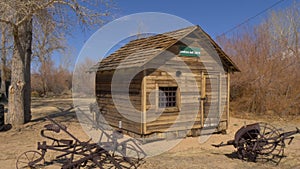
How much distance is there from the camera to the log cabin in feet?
28.8

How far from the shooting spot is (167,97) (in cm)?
929

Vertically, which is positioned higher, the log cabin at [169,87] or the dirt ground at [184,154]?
the log cabin at [169,87]

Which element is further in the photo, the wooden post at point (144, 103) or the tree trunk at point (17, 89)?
the tree trunk at point (17, 89)

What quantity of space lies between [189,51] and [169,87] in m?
1.63

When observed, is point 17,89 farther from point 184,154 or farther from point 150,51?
point 184,154

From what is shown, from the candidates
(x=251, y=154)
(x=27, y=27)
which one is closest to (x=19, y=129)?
(x=27, y=27)

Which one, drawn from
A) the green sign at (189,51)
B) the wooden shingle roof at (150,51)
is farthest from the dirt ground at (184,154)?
the green sign at (189,51)

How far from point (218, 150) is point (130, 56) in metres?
4.88

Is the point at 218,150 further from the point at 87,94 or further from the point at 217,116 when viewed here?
the point at 87,94

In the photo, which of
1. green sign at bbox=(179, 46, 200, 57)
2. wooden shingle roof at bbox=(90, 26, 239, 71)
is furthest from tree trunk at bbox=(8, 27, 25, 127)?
green sign at bbox=(179, 46, 200, 57)

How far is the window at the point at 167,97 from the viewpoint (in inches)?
360

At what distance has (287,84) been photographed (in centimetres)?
1577

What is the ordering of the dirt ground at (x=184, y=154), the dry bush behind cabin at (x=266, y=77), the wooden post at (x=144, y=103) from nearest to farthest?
the dirt ground at (x=184, y=154)
the wooden post at (x=144, y=103)
the dry bush behind cabin at (x=266, y=77)

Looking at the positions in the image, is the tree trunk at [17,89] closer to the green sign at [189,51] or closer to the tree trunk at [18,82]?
the tree trunk at [18,82]
